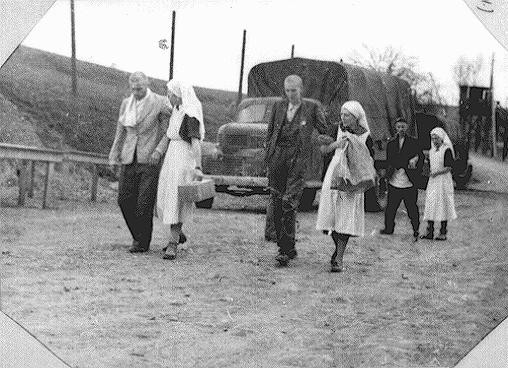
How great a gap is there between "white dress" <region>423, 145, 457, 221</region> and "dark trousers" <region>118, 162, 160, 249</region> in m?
0.86

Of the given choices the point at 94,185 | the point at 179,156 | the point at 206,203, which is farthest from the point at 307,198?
the point at 94,185

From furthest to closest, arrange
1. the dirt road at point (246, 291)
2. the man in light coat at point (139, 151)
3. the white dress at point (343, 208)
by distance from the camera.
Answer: the man in light coat at point (139, 151), the white dress at point (343, 208), the dirt road at point (246, 291)

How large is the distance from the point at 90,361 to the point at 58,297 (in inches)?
9.9

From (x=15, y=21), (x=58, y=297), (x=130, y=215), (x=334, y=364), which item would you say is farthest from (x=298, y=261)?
(x=15, y=21)

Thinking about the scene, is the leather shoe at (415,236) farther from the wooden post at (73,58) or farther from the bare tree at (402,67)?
the wooden post at (73,58)

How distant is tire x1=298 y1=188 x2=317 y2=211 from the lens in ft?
8.57

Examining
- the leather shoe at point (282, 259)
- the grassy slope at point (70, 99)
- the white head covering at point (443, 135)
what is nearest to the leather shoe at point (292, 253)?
the leather shoe at point (282, 259)

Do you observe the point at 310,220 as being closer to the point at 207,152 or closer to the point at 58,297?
the point at 207,152

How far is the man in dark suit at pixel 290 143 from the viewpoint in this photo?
8.34 feet

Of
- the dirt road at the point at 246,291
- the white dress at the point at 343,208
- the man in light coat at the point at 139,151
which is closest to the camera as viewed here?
the dirt road at the point at 246,291

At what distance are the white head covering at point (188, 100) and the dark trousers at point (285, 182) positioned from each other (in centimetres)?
28

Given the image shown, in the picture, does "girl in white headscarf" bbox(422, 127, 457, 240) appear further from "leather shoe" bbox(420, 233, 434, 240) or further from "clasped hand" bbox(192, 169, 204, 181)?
"clasped hand" bbox(192, 169, 204, 181)

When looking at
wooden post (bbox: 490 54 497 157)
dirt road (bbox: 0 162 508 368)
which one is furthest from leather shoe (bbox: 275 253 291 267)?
wooden post (bbox: 490 54 497 157)

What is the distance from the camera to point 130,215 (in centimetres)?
278
